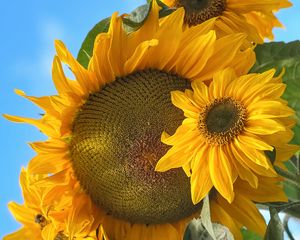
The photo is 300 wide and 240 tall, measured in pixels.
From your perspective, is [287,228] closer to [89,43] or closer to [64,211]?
[64,211]

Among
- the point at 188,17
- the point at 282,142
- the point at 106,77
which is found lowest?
the point at 282,142

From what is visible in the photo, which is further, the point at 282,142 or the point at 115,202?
the point at 115,202

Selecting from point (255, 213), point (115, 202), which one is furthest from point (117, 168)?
point (255, 213)

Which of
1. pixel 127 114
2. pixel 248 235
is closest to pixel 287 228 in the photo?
pixel 248 235

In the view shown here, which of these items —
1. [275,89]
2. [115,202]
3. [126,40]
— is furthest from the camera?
[115,202]

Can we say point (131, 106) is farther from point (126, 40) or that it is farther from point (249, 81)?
point (249, 81)

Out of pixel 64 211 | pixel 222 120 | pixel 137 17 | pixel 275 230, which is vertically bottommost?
pixel 275 230

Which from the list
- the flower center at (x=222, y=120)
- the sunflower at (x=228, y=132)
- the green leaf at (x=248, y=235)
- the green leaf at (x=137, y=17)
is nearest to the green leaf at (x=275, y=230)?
the sunflower at (x=228, y=132)
